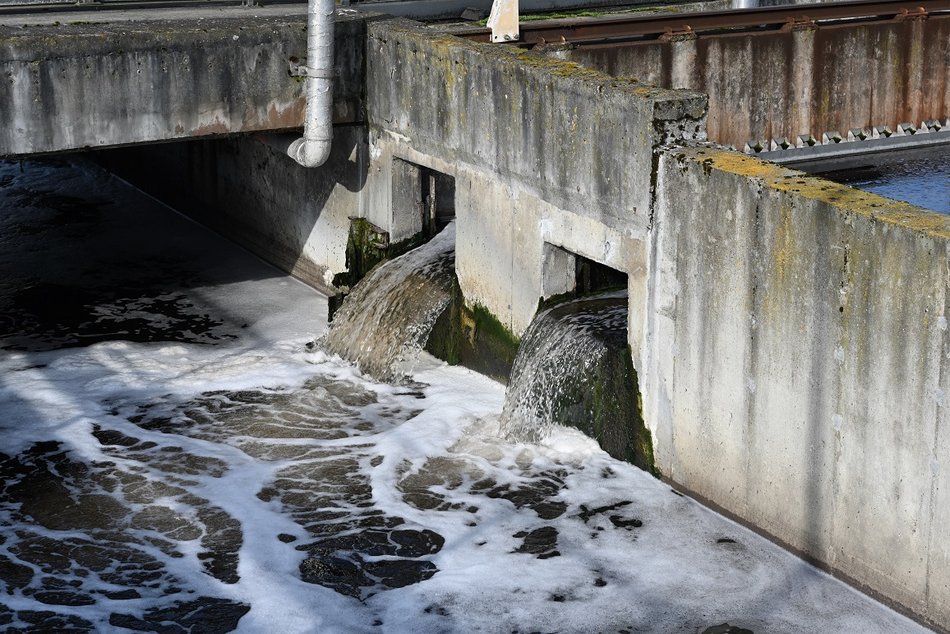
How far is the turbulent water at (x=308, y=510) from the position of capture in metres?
8.83

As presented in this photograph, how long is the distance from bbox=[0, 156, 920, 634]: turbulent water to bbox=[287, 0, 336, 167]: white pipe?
6.28 ft

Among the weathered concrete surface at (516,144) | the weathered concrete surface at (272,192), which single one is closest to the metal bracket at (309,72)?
the weathered concrete surface at (516,144)

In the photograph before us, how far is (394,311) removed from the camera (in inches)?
520

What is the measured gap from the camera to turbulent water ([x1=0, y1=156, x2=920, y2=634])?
8828mm

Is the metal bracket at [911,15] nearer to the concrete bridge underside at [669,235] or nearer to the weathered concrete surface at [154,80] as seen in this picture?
the concrete bridge underside at [669,235]

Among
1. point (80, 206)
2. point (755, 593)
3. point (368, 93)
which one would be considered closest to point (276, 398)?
point (368, 93)

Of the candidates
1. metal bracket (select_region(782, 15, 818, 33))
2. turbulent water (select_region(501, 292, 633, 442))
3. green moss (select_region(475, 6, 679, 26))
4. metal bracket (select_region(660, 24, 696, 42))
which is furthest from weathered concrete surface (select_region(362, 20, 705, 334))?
green moss (select_region(475, 6, 679, 26))

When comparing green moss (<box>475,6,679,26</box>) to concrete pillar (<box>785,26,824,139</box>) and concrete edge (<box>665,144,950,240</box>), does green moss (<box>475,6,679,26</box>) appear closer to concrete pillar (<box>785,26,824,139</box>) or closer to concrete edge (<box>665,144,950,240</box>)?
concrete pillar (<box>785,26,824,139</box>)

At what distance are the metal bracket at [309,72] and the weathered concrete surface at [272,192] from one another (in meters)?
0.91

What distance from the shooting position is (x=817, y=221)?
343 inches

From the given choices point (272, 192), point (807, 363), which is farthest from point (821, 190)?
point (272, 192)

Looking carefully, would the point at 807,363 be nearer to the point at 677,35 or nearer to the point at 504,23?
the point at 504,23

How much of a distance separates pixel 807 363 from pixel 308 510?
3.75 meters

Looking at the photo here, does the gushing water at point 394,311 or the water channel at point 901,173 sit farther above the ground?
the water channel at point 901,173
